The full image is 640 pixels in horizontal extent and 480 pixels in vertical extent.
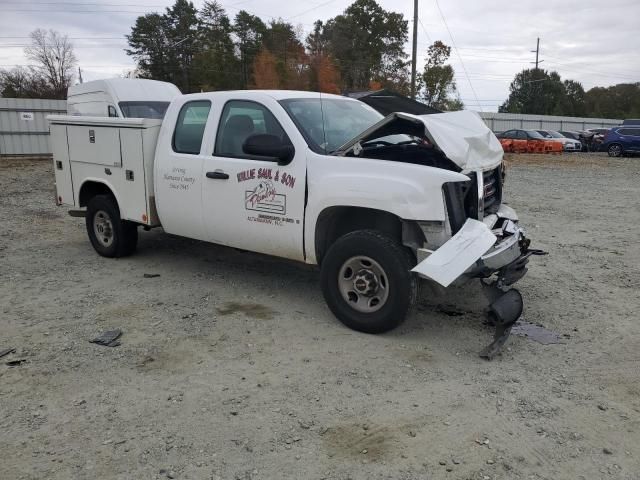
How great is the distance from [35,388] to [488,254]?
341 centimetres

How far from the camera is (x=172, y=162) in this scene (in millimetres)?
5855

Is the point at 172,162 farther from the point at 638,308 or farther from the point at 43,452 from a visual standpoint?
the point at 638,308

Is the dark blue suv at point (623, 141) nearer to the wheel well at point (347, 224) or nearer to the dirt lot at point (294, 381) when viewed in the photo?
the dirt lot at point (294, 381)

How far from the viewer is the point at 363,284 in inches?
179

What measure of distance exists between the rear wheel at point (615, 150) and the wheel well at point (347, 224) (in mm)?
27243

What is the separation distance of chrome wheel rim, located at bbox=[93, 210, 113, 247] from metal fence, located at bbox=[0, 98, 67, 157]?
1788 centimetres

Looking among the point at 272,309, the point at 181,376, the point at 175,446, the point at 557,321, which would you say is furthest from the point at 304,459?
the point at 557,321

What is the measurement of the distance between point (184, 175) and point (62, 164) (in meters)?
2.50

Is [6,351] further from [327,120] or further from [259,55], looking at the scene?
[259,55]

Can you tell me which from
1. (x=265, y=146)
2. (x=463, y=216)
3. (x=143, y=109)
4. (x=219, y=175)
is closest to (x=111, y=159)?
(x=219, y=175)

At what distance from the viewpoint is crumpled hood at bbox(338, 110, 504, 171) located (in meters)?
4.42

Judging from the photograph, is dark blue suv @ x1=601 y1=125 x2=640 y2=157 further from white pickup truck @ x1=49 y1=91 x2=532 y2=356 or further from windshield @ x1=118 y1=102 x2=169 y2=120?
white pickup truck @ x1=49 y1=91 x2=532 y2=356

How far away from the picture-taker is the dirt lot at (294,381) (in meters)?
3.01

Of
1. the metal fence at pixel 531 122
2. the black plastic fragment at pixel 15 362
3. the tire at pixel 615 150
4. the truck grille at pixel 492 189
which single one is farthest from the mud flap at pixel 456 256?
the metal fence at pixel 531 122
